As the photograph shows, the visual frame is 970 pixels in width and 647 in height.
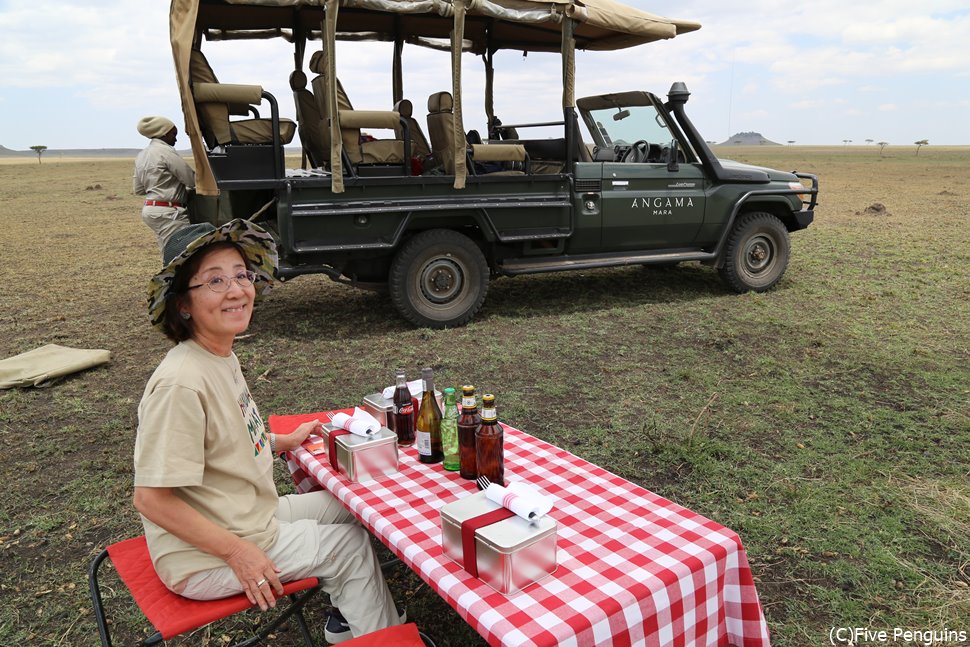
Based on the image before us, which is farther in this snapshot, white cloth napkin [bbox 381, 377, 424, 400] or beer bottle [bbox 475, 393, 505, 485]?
white cloth napkin [bbox 381, 377, 424, 400]

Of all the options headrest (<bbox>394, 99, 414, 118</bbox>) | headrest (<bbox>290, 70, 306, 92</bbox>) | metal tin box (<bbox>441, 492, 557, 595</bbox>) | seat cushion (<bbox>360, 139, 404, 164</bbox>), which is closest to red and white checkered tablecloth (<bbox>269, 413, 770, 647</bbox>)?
metal tin box (<bbox>441, 492, 557, 595</bbox>)

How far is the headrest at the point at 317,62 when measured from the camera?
18.9ft

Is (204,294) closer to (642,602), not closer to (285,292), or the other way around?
(642,602)

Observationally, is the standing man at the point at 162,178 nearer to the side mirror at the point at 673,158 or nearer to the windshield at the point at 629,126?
the windshield at the point at 629,126

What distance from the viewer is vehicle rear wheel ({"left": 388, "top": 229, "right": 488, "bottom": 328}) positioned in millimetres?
→ 5754

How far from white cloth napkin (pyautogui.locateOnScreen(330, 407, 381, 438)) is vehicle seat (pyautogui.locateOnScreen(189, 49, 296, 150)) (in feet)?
11.3

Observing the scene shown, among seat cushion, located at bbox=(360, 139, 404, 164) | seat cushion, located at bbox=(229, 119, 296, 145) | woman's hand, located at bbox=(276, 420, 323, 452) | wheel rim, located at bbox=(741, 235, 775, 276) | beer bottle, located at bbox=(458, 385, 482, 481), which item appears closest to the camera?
beer bottle, located at bbox=(458, 385, 482, 481)

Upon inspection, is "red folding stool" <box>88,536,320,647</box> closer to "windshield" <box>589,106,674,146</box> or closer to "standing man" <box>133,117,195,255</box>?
"standing man" <box>133,117,195,255</box>

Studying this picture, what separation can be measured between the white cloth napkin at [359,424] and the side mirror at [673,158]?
5153 millimetres

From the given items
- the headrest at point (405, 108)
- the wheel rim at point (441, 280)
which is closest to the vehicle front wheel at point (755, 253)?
the wheel rim at point (441, 280)

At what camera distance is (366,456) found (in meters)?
2.19

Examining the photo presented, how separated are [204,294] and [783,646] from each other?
221cm

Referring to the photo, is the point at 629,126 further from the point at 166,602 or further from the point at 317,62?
the point at 166,602

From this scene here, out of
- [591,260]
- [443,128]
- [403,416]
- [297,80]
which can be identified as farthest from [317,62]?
[403,416]
